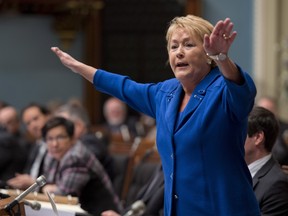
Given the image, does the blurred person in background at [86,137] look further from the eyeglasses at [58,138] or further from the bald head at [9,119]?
the bald head at [9,119]

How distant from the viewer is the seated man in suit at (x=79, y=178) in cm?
491

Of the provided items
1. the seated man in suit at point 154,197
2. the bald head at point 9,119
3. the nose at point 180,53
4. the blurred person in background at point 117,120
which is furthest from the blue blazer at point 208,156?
the blurred person in background at point 117,120

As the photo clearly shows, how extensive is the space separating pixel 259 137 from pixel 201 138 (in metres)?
0.99

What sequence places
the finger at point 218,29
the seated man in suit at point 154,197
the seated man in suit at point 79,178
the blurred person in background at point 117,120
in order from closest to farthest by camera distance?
the finger at point 218,29
the seated man in suit at point 154,197
the seated man in suit at point 79,178
the blurred person in background at point 117,120

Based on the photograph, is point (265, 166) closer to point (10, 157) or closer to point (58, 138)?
point (58, 138)

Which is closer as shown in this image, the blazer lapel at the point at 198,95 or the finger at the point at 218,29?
the finger at the point at 218,29

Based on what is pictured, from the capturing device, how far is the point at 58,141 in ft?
17.1

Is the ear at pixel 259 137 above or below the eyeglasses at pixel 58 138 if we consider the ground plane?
above

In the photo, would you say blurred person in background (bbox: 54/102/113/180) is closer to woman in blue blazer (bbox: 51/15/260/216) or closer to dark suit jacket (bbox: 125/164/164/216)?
Result: dark suit jacket (bbox: 125/164/164/216)

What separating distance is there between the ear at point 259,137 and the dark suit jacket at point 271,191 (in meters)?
0.12

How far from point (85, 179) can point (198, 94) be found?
217 cm

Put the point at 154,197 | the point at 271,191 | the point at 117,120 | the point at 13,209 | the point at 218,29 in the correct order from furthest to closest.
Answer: the point at 117,120 → the point at 154,197 → the point at 271,191 → the point at 13,209 → the point at 218,29

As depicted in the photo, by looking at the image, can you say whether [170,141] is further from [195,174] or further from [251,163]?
[251,163]

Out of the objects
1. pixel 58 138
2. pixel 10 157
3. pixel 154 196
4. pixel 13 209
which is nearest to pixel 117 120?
pixel 10 157
